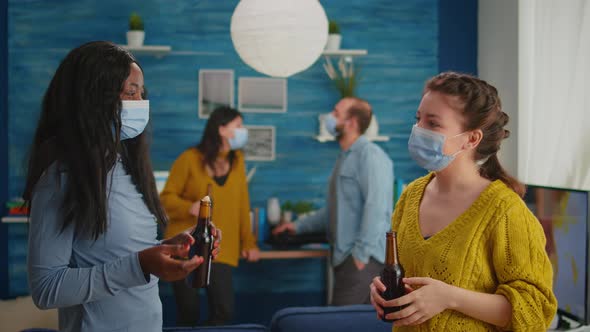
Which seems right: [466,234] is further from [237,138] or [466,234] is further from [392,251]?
[237,138]

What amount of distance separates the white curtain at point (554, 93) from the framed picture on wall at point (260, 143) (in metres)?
1.79

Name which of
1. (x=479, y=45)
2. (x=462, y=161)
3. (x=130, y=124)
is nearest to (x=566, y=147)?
(x=479, y=45)

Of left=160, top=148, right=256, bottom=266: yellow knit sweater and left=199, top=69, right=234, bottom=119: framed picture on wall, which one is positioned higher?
left=199, top=69, right=234, bottom=119: framed picture on wall

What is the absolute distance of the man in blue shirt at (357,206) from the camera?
364 centimetres

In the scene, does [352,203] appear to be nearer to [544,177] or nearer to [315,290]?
[544,177]

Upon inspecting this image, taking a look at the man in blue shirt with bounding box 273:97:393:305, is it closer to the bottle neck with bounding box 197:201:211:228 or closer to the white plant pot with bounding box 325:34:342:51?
the white plant pot with bounding box 325:34:342:51

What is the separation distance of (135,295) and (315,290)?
3.57m

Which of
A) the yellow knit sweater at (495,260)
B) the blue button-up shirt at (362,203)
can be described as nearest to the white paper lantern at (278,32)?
the blue button-up shirt at (362,203)

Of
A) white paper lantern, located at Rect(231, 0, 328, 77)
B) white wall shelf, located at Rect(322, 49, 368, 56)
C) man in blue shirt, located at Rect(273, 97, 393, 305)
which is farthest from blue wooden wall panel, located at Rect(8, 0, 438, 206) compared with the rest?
white paper lantern, located at Rect(231, 0, 328, 77)

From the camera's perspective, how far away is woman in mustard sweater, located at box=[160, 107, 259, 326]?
13.0ft

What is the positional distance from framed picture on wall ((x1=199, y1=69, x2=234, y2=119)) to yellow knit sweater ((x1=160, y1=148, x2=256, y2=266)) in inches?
35.1

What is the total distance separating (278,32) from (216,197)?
4.51ft

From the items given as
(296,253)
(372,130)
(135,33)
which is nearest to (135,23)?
(135,33)

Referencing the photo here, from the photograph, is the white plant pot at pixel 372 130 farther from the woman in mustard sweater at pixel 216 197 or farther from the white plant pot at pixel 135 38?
the white plant pot at pixel 135 38
